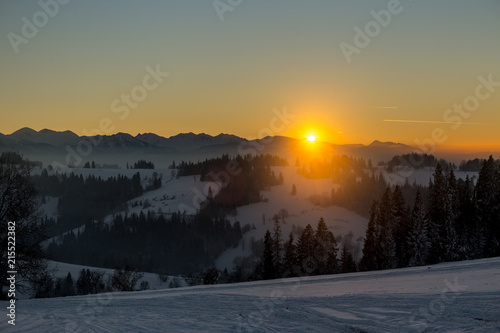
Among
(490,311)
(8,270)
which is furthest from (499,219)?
(8,270)

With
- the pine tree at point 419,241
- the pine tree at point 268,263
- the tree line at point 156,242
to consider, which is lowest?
the tree line at point 156,242

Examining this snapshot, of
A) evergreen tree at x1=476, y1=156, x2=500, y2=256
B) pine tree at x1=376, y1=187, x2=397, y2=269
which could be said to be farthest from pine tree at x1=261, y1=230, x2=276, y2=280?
evergreen tree at x1=476, y1=156, x2=500, y2=256

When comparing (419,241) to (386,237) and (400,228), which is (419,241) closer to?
(386,237)

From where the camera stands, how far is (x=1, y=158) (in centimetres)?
3044

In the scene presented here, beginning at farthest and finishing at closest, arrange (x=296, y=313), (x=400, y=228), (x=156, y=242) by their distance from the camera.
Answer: (x=156, y=242) → (x=400, y=228) → (x=296, y=313)

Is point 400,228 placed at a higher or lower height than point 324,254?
higher

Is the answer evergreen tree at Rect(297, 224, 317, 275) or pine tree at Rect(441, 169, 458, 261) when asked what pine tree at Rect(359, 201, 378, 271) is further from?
pine tree at Rect(441, 169, 458, 261)

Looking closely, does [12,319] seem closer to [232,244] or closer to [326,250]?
[326,250]

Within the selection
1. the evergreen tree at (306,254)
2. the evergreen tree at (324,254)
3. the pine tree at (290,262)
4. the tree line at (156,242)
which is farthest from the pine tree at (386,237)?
the tree line at (156,242)

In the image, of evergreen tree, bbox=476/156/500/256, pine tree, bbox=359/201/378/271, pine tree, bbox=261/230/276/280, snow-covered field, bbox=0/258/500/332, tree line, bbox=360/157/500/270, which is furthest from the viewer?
pine tree, bbox=261/230/276/280

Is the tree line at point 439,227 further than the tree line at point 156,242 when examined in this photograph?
No

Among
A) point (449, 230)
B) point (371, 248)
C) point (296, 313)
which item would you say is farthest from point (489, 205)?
point (296, 313)

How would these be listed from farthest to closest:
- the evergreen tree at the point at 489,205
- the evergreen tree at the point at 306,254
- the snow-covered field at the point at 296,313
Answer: the evergreen tree at the point at 306,254, the evergreen tree at the point at 489,205, the snow-covered field at the point at 296,313

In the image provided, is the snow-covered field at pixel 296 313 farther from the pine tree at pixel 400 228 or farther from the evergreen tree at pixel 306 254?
the evergreen tree at pixel 306 254
